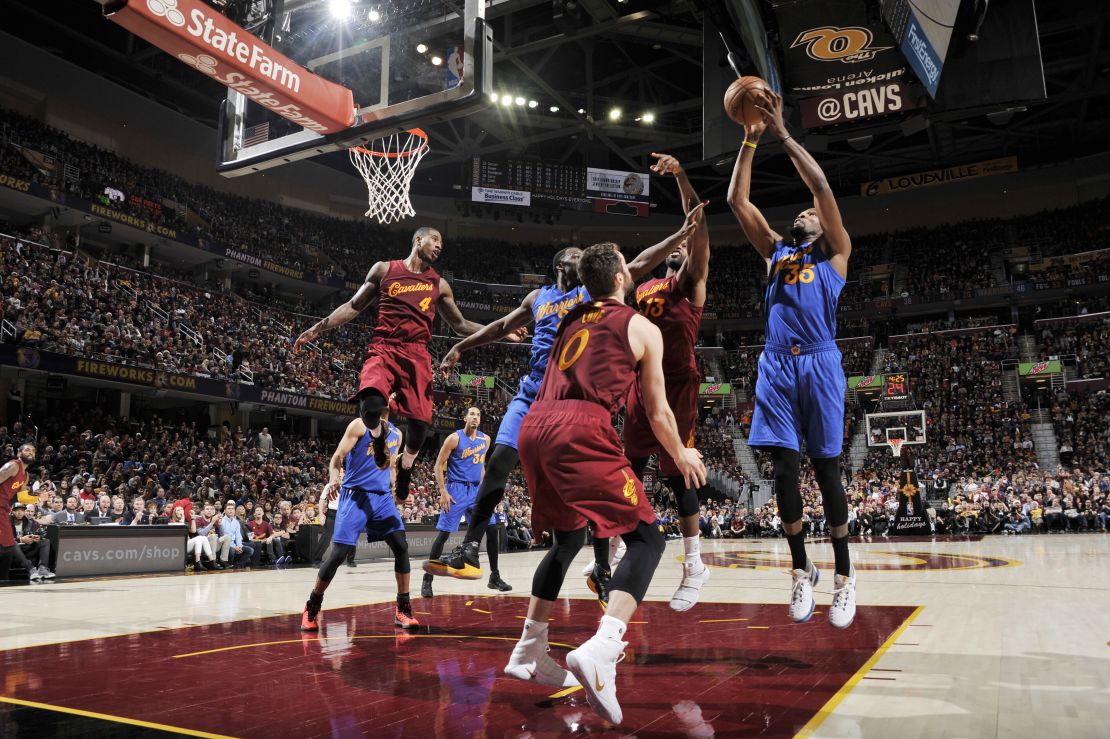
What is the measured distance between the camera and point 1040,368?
30.4 meters

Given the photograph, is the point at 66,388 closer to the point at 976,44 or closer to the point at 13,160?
the point at 13,160

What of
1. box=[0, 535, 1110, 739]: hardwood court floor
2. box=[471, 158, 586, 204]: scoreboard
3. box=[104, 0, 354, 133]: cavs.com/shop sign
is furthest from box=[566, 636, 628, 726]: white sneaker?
box=[471, 158, 586, 204]: scoreboard

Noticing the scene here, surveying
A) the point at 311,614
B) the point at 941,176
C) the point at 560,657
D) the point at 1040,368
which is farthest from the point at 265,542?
the point at 941,176

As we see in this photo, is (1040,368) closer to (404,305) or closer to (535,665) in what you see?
(404,305)

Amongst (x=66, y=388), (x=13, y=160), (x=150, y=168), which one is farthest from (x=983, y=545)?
(x=150, y=168)

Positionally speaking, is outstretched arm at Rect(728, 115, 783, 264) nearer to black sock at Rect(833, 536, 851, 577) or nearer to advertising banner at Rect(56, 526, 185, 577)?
black sock at Rect(833, 536, 851, 577)

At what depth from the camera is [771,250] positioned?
5.00 m

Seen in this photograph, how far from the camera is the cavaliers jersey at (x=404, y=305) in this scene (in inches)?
241

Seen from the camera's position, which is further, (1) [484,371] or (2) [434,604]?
(1) [484,371]

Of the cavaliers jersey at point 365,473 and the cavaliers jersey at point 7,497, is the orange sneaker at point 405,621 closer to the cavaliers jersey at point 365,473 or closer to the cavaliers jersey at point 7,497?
the cavaliers jersey at point 365,473

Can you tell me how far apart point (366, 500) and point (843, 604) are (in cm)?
397

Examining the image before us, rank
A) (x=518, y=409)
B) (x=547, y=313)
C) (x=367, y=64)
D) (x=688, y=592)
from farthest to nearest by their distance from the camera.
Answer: (x=367, y=64) < (x=518, y=409) < (x=547, y=313) < (x=688, y=592)

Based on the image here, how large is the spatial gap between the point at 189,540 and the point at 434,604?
8.46 metres

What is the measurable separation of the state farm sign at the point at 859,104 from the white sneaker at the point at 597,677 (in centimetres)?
987
